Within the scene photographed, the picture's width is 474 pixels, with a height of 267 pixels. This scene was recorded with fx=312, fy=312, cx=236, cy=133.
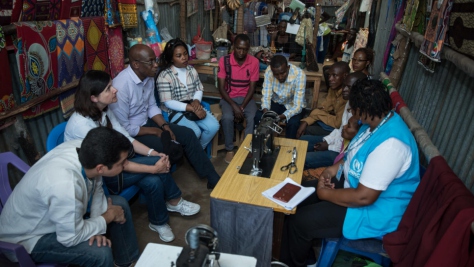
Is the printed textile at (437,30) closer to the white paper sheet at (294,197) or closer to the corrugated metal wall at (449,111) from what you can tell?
the corrugated metal wall at (449,111)

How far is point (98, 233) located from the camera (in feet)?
6.41

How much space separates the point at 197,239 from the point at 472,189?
5.34 feet

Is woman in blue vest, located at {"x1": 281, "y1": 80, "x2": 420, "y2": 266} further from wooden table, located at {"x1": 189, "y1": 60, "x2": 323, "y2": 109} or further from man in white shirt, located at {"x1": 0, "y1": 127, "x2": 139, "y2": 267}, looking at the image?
wooden table, located at {"x1": 189, "y1": 60, "x2": 323, "y2": 109}

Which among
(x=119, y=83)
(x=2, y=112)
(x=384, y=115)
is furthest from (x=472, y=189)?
(x=2, y=112)

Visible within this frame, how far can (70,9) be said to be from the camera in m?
2.85

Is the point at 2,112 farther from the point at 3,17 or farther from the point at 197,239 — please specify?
the point at 197,239

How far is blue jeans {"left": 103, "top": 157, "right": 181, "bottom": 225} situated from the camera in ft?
8.48

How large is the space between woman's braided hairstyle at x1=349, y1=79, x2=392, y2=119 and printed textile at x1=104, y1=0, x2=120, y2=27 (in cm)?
278

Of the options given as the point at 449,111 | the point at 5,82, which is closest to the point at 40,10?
the point at 5,82

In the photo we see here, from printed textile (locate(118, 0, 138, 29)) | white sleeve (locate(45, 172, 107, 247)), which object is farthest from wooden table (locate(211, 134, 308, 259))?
printed textile (locate(118, 0, 138, 29))

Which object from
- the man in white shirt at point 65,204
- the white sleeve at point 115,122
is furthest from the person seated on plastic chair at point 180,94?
the man in white shirt at point 65,204

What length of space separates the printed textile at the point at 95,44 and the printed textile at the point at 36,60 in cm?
48

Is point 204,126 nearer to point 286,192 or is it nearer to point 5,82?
point 286,192

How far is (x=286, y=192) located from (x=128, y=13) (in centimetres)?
300
